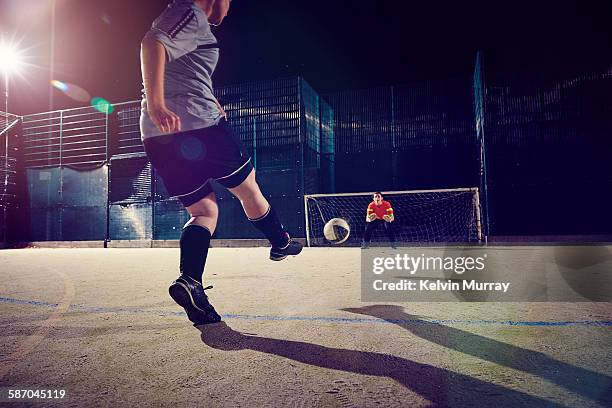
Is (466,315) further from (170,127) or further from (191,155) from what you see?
(170,127)

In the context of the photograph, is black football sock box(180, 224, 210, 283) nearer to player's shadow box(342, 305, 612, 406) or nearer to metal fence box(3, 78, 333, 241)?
player's shadow box(342, 305, 612, 406)

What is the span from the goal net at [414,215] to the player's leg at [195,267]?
9863 millimetres

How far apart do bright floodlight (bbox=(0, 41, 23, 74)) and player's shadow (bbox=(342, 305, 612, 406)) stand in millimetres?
16406

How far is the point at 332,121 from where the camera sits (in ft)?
49.5

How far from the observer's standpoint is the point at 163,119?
2.36m

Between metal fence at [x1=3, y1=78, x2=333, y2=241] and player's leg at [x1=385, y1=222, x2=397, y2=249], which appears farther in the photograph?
metal fence at [x1=3, y1=78, x2=333, y2=241]

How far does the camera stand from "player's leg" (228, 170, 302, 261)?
9.21ft

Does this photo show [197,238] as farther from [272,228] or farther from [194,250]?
[272,228]

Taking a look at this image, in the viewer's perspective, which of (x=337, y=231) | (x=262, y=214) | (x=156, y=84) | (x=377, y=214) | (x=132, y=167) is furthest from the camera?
(x=132, y=167)

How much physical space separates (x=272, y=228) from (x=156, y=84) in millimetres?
1382

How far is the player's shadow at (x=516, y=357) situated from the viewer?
4.19 feet

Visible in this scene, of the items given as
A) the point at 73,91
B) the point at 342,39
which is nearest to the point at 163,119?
the point at 342,39

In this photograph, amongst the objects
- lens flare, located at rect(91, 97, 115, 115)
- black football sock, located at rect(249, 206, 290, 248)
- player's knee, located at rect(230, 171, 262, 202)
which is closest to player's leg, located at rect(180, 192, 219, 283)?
player's knee, located at rect(230, 171, 262, 202)

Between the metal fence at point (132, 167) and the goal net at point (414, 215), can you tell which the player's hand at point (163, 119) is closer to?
the goal net at point (414, 215)
